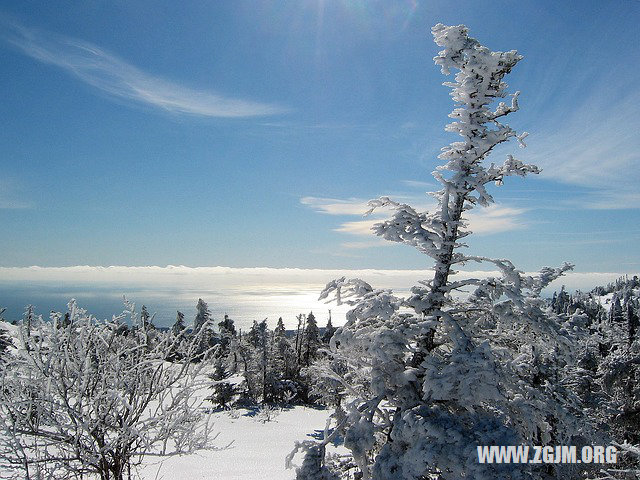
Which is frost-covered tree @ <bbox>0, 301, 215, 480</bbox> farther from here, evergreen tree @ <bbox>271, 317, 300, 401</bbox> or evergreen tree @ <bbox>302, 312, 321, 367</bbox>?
evergreen tree @ <bbox>302, 312, 321, 367</bbox>

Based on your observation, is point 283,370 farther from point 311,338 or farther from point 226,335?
point 226,335

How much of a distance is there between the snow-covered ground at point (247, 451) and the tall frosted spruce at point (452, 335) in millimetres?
4696

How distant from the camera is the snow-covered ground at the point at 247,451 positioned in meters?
22.5

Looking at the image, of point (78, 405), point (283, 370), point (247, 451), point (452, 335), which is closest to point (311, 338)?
point (283, 370)

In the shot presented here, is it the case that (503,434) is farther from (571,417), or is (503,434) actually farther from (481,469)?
(571,417)

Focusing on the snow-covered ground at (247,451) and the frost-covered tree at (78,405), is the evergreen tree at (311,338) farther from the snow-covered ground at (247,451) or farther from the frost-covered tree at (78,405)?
the frost-covered tree at (78,405)

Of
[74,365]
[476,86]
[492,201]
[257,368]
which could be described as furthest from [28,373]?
[257,368]

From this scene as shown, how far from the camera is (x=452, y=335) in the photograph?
21.9 feet

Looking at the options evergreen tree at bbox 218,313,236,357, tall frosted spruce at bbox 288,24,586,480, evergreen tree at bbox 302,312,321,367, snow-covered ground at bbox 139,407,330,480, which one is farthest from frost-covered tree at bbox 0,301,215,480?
evergreen tree at bbox 218,313,236,357

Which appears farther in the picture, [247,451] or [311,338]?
[311,338]

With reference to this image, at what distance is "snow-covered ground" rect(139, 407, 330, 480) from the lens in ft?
74.0

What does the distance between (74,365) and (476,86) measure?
415 inches

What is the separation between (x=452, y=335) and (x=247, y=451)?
28658 millimetres

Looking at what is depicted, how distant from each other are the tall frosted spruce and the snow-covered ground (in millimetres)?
4696
